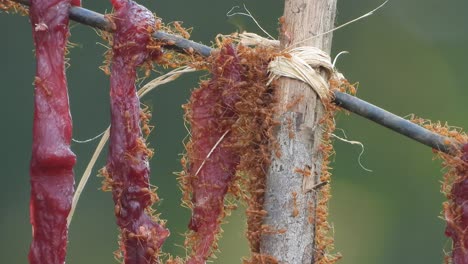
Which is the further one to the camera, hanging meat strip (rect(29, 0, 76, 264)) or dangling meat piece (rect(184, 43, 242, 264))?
dangling meat piece (rect(184, 43, 242, 264))

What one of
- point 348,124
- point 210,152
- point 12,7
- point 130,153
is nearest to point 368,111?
point 210,152

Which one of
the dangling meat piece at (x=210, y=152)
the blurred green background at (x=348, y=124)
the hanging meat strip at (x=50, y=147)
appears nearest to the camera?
the hanging meat strip at (x=50, y=147)

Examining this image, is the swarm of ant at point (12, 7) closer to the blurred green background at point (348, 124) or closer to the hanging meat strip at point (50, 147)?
the hanging meat strip at point (50, 147)

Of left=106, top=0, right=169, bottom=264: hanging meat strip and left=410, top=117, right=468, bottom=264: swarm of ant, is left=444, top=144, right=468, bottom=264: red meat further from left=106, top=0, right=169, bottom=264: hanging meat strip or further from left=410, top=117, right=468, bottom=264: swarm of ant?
→ left=106, top=0, right=169, bottom=264: hanging meat strip

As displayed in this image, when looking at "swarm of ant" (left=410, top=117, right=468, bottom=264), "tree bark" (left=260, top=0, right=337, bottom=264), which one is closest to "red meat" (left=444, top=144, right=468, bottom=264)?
"swarm of ant" (left=410, top=117, right=468, bottom=264)

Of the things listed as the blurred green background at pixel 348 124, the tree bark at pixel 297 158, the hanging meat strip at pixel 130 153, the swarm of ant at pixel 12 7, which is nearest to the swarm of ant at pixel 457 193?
the tree bark at pixel 297 158

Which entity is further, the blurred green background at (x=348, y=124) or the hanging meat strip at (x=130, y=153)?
the blurred green background at (x=348, y=124)

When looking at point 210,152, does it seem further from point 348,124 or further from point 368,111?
point 348,124
